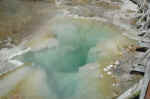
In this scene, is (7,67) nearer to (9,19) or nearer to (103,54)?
(103,54)

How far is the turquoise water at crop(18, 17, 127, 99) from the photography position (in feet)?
17.7

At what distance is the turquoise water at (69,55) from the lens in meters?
5.39

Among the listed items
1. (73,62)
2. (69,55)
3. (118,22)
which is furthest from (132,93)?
(118,22)

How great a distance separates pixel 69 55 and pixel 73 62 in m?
0.43

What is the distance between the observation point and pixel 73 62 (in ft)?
21.5

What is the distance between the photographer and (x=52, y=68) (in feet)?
20.6

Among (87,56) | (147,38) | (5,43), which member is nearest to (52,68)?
(87,56)

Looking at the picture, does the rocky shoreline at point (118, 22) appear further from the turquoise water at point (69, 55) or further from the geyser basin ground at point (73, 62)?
the turquoise water at point (69, 55)

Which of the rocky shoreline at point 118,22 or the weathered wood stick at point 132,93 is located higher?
the rocky shoreline at point 118,22

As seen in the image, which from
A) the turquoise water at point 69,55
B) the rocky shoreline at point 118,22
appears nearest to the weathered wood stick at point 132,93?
the rocky shoreline at point 118,22

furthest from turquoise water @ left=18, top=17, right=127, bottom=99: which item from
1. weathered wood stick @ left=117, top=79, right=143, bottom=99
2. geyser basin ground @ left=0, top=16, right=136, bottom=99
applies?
weathered wood stick @ left=117, top=79, right=143, bottom=99

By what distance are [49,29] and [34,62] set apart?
2525 millimetres

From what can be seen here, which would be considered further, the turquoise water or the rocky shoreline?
the rocky shoreline

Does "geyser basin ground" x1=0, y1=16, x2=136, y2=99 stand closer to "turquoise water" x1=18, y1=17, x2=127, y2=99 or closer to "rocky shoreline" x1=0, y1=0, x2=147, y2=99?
"turquoise water" x1=18, y1=17, x2=127, y2=99
